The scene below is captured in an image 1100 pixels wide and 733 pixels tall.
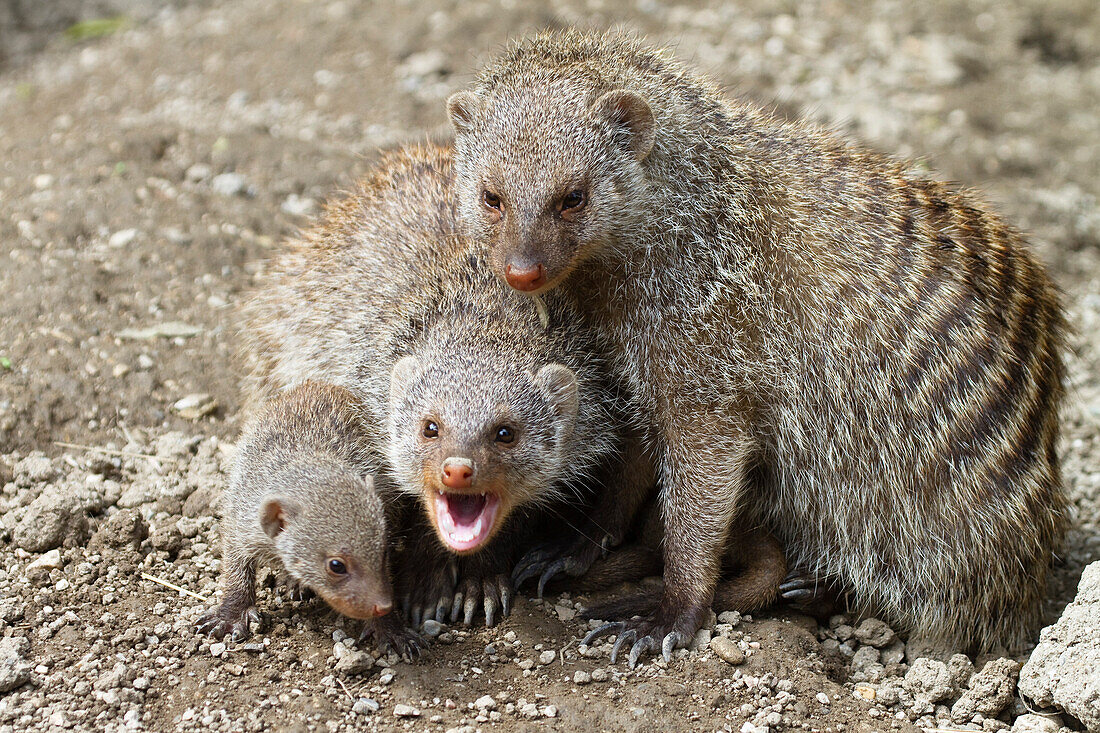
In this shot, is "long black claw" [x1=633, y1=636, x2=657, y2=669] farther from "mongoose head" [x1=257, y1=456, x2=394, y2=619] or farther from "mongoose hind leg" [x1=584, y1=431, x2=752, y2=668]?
"mongoose head" [x1=257, y1=456, x2=394, y2=619]

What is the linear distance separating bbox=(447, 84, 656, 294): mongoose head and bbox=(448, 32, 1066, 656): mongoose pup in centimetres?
3

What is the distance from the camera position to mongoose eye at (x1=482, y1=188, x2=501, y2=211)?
159 inches

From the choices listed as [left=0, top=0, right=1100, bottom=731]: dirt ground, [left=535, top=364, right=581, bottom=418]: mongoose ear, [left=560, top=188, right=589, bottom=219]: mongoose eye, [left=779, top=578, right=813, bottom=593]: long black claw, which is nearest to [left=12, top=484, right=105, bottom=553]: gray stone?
[left=0, top=0, right=1100, bottom=731]: dirt ground

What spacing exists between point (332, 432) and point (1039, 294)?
9.88ft

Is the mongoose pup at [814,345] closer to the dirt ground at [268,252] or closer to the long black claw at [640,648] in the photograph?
the long black claw at [640,648]

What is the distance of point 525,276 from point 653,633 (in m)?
1.56

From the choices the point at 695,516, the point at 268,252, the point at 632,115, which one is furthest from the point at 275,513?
the point at 268,252

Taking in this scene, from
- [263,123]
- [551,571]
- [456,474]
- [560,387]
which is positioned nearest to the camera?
[456,474]

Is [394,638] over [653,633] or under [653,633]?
over

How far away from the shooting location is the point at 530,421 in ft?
14.0

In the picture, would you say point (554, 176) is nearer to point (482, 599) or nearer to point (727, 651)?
point (482, 599)

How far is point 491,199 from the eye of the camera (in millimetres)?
4047

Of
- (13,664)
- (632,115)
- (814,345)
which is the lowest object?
(13,664)

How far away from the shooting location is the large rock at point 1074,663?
147 inches
